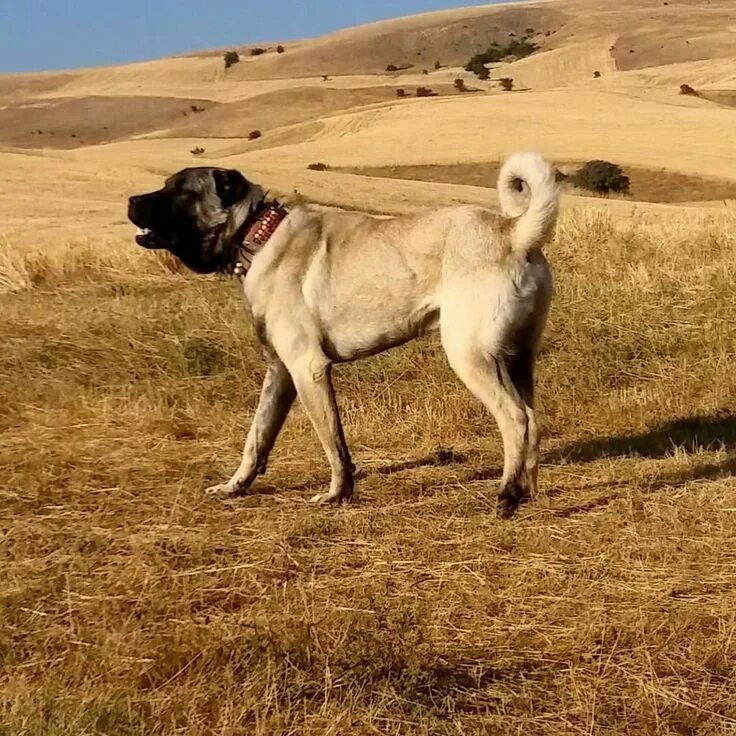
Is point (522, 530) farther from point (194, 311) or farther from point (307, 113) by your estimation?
point (307, 113)

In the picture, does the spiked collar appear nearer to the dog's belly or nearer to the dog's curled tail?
the dog's belly

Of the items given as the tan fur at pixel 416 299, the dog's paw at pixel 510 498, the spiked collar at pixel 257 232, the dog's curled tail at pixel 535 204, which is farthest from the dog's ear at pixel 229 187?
the dog's paw at pixel 510 498

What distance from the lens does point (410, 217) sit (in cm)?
598

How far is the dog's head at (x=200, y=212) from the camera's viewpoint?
6.04 metres

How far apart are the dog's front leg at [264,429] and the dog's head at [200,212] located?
66 centimetres

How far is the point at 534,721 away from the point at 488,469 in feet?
9.84

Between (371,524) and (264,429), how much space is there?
3.09 feet

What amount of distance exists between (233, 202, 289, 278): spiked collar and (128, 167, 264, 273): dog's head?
0.15 ft

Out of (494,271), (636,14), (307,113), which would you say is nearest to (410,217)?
Answer: (494,271)

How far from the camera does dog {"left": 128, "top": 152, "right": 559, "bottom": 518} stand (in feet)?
18.2

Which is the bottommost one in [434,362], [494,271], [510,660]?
[434,362]

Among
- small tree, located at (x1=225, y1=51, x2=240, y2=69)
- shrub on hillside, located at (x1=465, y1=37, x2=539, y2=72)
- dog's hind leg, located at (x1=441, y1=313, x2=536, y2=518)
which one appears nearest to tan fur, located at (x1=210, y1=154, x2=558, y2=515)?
dog's hind leg, located at (x1=441, y1=313, x2=536, y2=518)

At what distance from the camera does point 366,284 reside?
229 inches

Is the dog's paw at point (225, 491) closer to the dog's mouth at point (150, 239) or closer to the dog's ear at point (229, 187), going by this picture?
the dog's mouth at point (150, 239)
